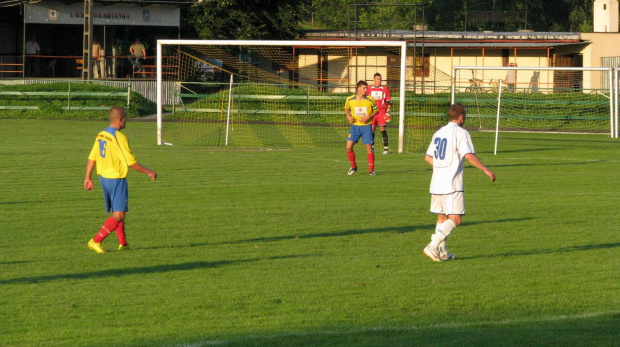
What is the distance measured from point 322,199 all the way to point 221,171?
4502 millimetres

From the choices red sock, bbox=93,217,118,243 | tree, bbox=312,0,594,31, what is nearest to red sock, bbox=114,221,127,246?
red sock, bbox=93,217,118,243

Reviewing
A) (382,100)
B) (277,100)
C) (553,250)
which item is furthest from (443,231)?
(277,100)

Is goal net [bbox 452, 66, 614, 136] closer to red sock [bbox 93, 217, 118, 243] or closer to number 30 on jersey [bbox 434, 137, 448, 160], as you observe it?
number 30 on jersey [bbox 434, 137, 448, 160]

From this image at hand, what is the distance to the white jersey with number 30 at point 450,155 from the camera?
868 centimetres

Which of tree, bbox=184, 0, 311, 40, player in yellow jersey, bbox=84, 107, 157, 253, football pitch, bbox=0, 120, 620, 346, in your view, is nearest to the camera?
football pitch, bbox=0, 120, 620, 346

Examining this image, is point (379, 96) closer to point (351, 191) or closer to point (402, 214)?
point (351, 191)

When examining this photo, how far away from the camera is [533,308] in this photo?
7.13 meters

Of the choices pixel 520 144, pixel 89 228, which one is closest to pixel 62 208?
pixel 89 228

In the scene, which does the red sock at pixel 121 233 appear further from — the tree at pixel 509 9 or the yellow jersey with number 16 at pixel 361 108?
the tree at pixel 509 9

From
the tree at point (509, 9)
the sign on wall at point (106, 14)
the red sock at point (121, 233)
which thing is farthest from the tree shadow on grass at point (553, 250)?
the tree at point (509, 9)

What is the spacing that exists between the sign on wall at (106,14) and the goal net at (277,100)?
61.8 inches

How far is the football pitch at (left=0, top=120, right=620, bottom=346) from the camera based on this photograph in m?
6.43

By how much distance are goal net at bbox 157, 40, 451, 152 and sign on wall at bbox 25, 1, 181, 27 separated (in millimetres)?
1569

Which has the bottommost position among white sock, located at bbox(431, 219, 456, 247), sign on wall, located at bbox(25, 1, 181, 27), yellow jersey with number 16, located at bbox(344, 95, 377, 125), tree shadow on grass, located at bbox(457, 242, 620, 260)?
tree shadow on grass, located at bbox(457, 242, 620, 260)
